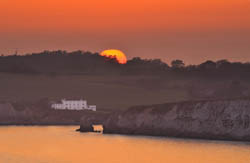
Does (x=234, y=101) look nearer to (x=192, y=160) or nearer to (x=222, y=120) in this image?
(x=222, y=120)

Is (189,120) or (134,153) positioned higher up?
(189,120)

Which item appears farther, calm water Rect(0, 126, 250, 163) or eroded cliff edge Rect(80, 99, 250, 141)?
eroded cliff edge Rect(80, 99, 250, 141)

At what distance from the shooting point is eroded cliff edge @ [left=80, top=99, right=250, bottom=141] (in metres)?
117

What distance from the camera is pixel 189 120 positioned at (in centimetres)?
12800

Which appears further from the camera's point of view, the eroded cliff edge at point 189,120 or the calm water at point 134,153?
the eroded cliff edge at point 189,120

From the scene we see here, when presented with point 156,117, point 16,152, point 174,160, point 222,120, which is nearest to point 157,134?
point 156,117

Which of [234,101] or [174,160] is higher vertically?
[234,101]

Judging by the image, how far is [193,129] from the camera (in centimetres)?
12719

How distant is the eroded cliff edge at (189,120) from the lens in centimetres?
11712

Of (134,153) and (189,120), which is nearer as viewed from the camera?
(134,153)

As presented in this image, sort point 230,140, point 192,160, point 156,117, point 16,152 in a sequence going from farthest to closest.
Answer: point 156,117 < point 230,140 < point 16,152 < point 192,160

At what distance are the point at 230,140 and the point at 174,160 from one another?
35187 mm

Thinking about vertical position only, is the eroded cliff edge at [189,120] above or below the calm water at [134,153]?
above

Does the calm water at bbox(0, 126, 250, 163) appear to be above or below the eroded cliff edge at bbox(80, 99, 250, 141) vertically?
below
